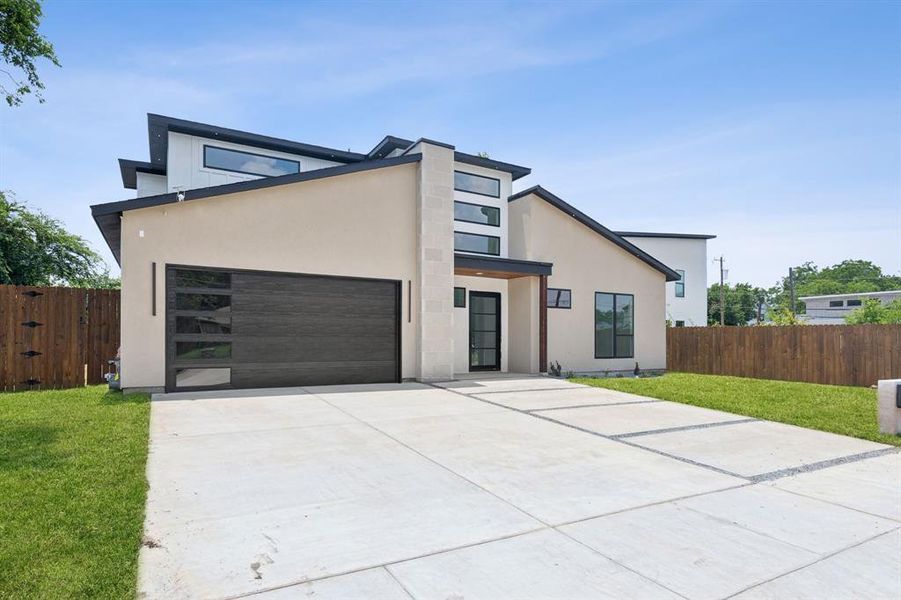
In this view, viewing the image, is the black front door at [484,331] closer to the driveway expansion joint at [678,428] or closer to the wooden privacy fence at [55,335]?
the driveway expansion joint at [678,428]

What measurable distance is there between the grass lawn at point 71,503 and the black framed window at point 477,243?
9372 mm

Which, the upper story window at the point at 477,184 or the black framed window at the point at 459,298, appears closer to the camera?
the black framed window at the point at 459,298

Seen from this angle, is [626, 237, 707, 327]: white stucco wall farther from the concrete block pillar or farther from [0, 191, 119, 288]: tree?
[0, 191, 119, 288]: tree

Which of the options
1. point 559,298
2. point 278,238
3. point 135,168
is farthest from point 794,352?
point 135,168

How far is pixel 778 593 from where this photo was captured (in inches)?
98.5

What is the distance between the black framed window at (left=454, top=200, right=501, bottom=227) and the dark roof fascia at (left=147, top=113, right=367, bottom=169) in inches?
148

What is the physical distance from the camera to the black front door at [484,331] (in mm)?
13562

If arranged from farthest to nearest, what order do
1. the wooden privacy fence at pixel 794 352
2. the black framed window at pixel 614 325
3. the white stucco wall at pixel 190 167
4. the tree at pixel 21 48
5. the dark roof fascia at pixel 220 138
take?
the black framed window at pixel 614 325 < the wooden privacy fence at pixel 794 352 < the white stucco wall at pixel 190 167 < the dark roof fascia at pixel 220 138 < the tree at pixel 21 48

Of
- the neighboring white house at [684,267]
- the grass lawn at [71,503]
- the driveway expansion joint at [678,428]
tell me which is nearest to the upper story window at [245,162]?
the grass lawn at [71,503]

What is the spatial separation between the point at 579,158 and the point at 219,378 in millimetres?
10948

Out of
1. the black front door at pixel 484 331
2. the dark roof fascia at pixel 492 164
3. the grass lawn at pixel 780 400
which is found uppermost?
the dark roof fascia at pixel 492 164

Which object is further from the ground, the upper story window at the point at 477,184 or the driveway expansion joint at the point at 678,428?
the upper story window at the point at 477,184

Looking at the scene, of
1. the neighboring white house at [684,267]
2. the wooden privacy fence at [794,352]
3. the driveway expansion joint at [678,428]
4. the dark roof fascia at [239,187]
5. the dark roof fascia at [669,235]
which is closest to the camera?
the driveway expansion joint at [678,428]

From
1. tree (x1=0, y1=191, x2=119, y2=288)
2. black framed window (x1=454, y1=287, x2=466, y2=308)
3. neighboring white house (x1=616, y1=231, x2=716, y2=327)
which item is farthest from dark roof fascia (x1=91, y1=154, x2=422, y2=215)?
neighboring white house (x1=616, y1=231, x2=716, y2=327)
